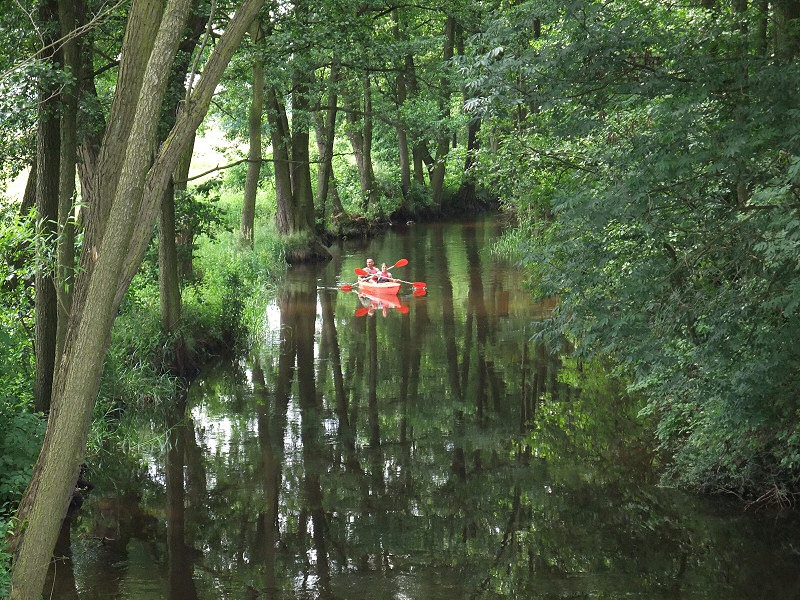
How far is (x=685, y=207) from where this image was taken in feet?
23.6

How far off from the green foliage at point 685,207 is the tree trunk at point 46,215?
13.1ft

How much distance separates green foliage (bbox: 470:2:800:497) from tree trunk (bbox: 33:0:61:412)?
3.99 m

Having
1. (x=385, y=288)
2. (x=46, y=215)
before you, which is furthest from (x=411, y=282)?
(x=46, y=215)

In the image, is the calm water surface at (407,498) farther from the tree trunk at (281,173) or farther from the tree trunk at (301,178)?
the tree trunk at (301,178)

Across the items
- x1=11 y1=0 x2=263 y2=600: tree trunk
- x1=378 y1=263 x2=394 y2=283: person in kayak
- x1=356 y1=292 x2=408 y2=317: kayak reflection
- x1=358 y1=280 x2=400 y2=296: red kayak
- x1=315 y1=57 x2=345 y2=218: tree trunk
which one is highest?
x1=315 y1=57 x2=345 y2=218: tree trunk

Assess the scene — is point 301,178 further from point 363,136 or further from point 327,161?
point 363,136

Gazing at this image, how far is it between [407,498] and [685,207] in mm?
3913

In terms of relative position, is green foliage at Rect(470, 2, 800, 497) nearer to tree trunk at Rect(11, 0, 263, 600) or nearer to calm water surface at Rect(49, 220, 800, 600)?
calm water surface at Rect(49, 220, 800, 600)

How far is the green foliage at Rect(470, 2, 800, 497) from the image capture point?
654 centimetres

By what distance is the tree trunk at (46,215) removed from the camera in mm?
8461

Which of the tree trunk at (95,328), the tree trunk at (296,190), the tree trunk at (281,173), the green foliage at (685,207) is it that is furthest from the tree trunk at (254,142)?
the tree trunk at (95,328)

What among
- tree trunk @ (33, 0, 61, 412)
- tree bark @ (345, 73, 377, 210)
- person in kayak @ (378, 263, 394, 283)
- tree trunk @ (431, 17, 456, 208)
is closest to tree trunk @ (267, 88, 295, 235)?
tree trunk @ (431, 17, 456, 208)

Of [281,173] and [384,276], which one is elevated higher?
[281,173]

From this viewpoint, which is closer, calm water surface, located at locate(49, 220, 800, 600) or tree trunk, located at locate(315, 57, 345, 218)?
calm water surface, located at locate(49, 220, 800, 600)
